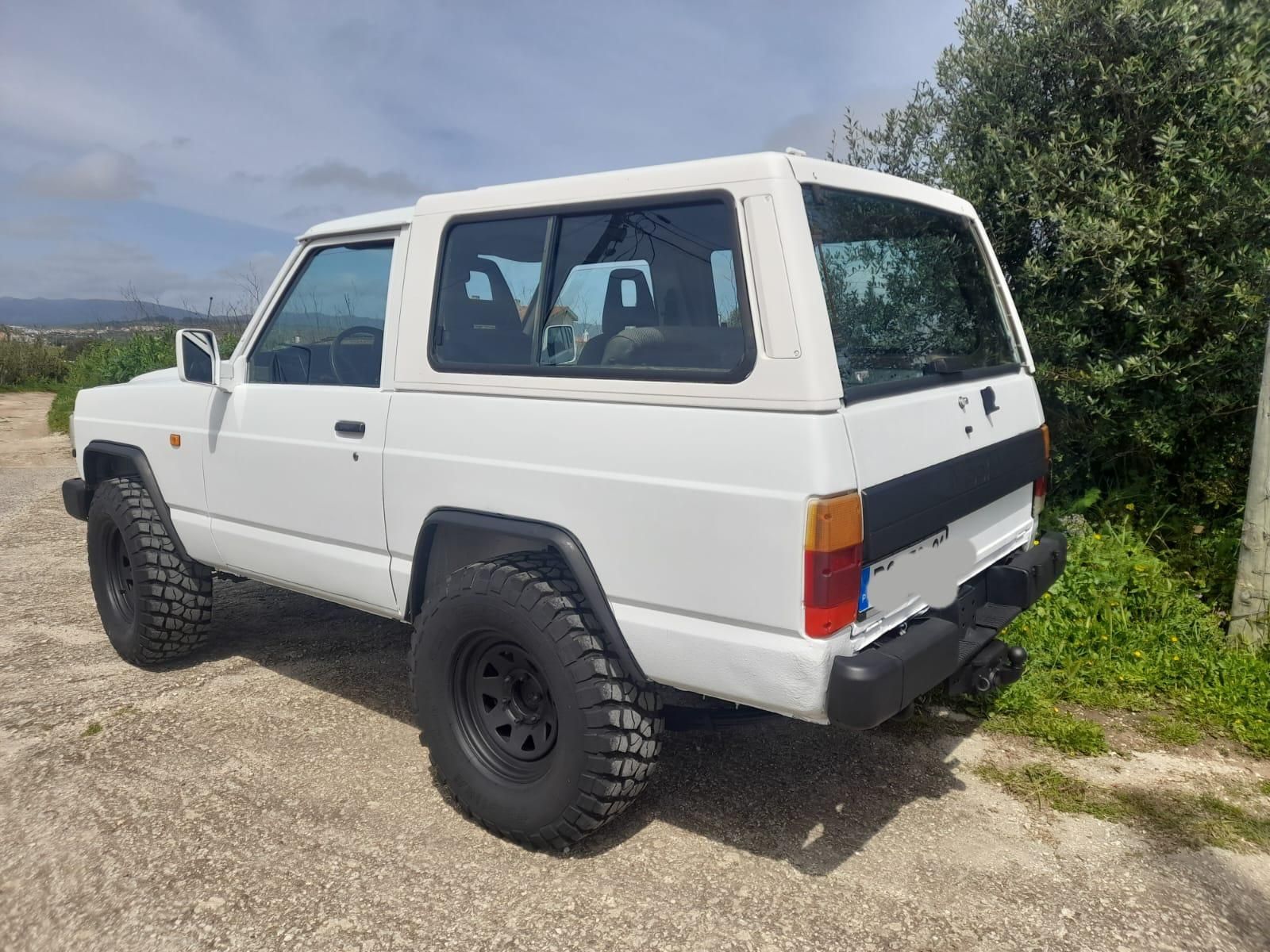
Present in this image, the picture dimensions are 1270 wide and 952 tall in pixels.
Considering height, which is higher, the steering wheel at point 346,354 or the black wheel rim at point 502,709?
the steering wheel at point 346,354

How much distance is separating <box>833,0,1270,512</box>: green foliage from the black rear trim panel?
1997 millimetres

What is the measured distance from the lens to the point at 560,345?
9.27 feet

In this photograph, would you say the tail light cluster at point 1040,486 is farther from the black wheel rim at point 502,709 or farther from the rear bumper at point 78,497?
the rear bumper at point 78,497

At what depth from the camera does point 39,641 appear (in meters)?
4.83

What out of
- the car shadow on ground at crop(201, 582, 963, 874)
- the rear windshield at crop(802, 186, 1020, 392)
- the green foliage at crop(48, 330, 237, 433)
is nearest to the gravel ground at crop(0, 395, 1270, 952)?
the car shadow on ground at crop(201, 582, 963, 874)

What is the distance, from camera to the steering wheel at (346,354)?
131 inches

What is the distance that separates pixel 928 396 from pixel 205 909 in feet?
8.09

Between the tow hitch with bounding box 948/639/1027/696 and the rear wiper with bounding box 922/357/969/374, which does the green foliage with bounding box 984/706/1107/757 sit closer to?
the tow hitch with bounding box 948/639/1027/696

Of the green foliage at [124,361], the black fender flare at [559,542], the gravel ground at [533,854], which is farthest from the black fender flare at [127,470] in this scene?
the green foliage at [124,361]

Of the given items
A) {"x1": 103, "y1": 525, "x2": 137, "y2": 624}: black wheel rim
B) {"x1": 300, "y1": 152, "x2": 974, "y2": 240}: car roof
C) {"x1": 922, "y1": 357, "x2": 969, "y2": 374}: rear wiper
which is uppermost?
{"x1": 300, "y1": 152, "x2": 974, "y2": 240}: car roof

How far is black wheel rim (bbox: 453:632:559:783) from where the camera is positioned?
2.87 m

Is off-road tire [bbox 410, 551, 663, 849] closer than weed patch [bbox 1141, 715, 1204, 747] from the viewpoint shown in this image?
Yes

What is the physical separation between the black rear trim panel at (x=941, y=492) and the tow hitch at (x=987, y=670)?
45 cm

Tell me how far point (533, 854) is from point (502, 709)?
1.43 feet
